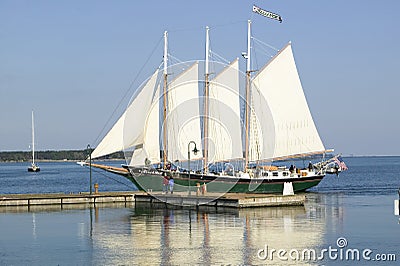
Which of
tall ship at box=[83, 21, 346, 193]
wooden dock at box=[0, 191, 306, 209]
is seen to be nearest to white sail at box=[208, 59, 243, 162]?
tall ship at box=[83, 21, 346, 193]

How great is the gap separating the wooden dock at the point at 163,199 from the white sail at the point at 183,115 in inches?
322

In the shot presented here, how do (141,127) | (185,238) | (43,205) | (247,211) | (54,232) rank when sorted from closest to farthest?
(185,238), (54,232), (247,211), (43,205), (141,127)

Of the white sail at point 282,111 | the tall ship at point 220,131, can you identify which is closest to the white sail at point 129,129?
the tall ship at point 220,131

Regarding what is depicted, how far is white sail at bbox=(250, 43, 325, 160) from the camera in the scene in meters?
59.9

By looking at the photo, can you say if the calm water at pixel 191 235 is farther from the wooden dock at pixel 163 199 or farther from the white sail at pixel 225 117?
the white sail at pixel 225 117

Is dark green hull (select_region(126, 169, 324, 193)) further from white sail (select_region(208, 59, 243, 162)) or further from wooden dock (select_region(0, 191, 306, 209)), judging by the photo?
wooden dock (select_region(0, 191, 306, 209))

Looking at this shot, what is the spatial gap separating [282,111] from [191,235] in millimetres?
30889

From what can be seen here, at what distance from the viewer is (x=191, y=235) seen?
Result: 31.5 m

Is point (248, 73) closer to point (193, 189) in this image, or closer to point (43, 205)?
point (193, 189)

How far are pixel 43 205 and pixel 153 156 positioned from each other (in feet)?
38.1

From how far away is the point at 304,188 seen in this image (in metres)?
63.8

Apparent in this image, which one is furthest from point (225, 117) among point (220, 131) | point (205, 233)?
point (205, 233)

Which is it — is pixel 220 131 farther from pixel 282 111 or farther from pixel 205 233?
pixel 205 233

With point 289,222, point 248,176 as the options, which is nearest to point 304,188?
point 248,176
